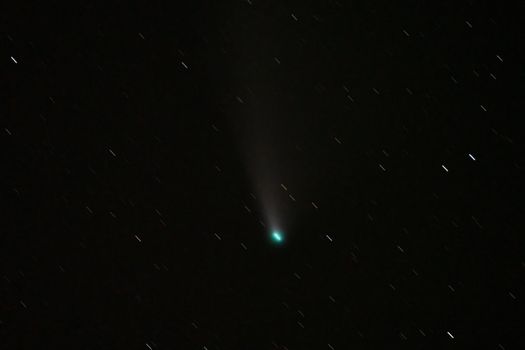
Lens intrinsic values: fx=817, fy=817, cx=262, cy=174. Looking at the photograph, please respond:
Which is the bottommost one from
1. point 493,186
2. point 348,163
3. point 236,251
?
point 236,251

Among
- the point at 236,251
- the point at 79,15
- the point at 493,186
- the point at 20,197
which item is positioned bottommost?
the point at 20,197

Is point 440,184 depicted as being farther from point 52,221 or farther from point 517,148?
point 52,221

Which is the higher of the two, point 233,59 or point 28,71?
point 233,59

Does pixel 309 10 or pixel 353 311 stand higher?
pixel 309 10

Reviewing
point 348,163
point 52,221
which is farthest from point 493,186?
point 52,221

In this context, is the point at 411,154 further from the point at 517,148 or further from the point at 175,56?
the point at 175,56

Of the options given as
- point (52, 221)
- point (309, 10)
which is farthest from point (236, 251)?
point (309, 10)
